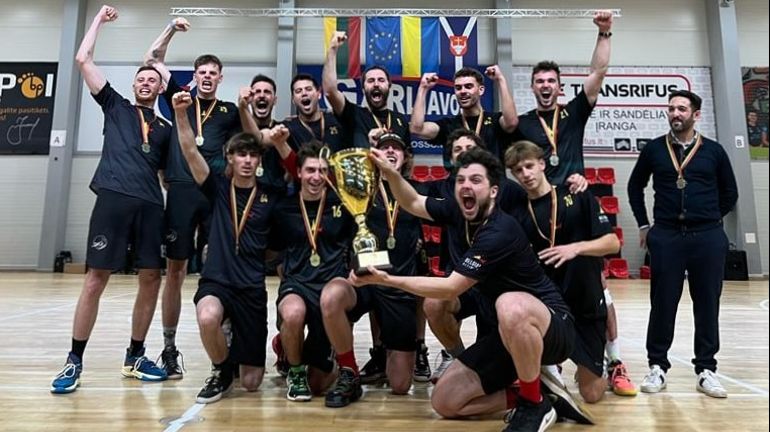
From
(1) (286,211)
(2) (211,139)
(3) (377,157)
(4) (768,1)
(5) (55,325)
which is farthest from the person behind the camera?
(5) (55,325)

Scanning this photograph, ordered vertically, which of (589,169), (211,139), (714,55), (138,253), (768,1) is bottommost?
(138,253)

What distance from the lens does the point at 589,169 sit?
43.5 feet

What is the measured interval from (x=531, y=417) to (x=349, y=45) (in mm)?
11856

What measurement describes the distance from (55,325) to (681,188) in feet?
19.8

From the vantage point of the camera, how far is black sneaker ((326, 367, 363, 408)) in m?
2.92

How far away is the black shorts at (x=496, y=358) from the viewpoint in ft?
8.48

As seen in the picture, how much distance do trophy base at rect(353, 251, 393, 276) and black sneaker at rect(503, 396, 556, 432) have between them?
98 cm

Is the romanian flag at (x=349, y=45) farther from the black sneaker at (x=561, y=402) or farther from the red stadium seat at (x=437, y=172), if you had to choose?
the black sneaker at (x=561, y=402)

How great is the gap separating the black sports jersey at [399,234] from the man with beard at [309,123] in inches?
23.1

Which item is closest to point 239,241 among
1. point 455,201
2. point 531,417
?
point 455,201

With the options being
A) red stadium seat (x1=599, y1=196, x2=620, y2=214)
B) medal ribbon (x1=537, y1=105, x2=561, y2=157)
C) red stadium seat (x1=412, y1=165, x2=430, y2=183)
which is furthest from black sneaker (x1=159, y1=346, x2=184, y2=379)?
red stadium seat (x1=599, y1=196, x2=620, y2=214)

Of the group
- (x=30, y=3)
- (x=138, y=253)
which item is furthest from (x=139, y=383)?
(x=30, y=3)

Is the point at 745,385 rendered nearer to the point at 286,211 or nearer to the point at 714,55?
the point at 286,211

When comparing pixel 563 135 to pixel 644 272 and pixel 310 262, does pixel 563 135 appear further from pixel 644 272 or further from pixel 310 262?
pixel 644 272
